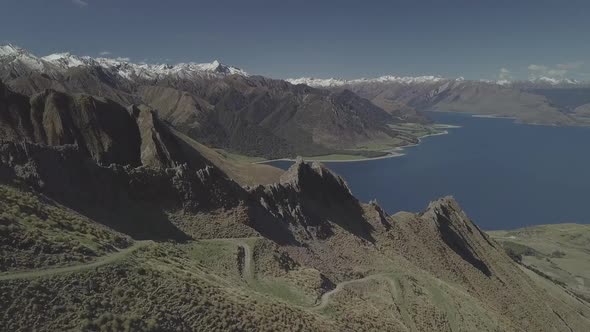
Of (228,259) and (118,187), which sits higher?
(118,187)

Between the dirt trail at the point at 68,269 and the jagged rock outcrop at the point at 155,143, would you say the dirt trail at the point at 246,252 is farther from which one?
the jagged rock outcrop at the point at 155,143

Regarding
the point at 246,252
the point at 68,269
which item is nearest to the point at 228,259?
the point at 246,252

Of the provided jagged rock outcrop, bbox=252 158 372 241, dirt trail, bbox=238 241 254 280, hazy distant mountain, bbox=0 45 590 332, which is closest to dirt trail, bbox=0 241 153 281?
hazy distant mountain, bbox=0 45 590 332

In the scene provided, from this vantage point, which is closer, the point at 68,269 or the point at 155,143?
the point at 68,269

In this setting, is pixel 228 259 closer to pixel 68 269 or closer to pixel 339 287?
pixel 339 287

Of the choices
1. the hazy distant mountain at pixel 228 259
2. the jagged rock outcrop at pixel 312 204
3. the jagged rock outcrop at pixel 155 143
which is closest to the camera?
the hazy distant mountain at pixel 228 259

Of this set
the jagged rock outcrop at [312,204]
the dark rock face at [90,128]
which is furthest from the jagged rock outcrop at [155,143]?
the jagged rock outcrop at [312,204]

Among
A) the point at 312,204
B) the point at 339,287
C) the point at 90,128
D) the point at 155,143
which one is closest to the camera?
the point at 339,287

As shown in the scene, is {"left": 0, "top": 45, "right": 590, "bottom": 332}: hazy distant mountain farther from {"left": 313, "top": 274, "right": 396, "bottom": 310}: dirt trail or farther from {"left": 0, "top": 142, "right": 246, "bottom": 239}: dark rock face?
{"left": 313, "top": 274, "right": 396, "bottom": 310}: dirt trail

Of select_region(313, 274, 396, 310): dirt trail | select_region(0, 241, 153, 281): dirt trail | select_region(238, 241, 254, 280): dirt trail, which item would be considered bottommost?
select_region(313, 274, 396, 310): dirt trail

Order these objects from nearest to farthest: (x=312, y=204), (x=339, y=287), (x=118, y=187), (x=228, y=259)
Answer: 1. (x=228, y=259)
2. (x=118, y=187)
3. (x=339, y=287)
4. (x=312, y=204)

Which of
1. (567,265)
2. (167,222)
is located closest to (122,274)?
(167,222)
